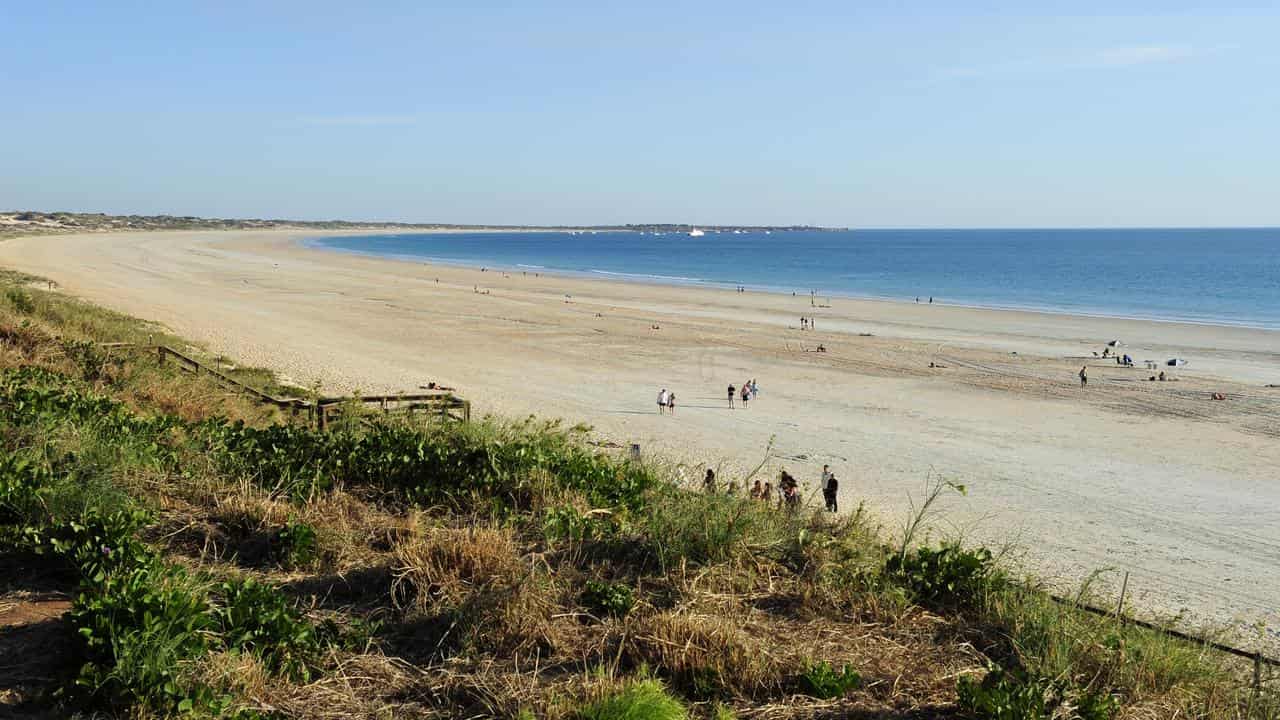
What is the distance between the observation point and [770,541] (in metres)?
6.20

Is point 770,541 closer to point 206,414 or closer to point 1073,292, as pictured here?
point 206,414

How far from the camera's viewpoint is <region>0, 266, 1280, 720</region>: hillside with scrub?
4.40m

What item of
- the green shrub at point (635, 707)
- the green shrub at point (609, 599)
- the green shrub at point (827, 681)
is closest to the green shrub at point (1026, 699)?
the green shrub at point (827, 681)

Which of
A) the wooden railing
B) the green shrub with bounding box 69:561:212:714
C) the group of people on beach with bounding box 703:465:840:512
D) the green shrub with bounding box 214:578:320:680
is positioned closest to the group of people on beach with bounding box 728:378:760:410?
the group of people on beach with bounding box 703:465:840:512

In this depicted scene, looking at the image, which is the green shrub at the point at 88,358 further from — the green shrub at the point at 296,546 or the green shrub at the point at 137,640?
the green shrub at the point at 137,640

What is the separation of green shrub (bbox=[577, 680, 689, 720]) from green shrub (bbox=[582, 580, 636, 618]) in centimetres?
100

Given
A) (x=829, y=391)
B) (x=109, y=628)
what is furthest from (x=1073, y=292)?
(x=109, y=628)

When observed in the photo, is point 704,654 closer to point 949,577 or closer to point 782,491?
point 949,577

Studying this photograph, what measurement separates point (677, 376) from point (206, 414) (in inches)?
864

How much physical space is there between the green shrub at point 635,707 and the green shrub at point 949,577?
7.27 feet

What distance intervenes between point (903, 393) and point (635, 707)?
90.7 ft

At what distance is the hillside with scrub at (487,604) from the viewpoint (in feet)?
14.4

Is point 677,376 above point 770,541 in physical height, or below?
below

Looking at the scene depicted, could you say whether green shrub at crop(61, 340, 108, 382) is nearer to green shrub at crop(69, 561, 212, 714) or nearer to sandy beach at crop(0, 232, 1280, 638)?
green shrub at crop(69, 561, 212, 714)
